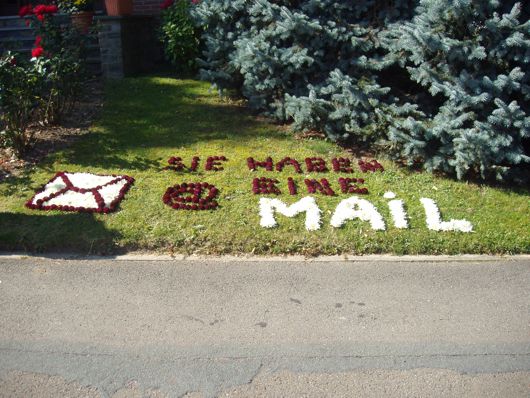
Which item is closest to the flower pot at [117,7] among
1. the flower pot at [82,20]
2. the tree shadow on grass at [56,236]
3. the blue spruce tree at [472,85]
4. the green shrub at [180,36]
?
the flower pot at [82,20]

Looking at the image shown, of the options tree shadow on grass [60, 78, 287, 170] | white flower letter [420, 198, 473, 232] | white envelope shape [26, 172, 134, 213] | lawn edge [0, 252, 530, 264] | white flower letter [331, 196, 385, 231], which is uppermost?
tree shadow on grass [60, 78, 287, 170]

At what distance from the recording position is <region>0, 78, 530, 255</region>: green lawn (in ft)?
18.4

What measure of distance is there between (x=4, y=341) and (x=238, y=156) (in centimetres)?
416

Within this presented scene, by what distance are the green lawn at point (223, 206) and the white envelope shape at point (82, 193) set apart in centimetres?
12

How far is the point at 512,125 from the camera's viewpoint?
21.5 ft

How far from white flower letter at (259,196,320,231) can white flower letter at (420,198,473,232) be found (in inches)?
47.7

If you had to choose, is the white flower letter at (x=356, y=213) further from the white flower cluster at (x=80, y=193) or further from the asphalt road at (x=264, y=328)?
the white flower cluster at (x=80, y=193)

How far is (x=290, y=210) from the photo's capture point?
6191 millimetres

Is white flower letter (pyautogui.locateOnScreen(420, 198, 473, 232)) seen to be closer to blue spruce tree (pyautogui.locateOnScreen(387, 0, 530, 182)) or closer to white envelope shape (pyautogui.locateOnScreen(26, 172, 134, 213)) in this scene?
blue spruce tree (pyautogui.locateOnScreen(387, 0, 530, 182))

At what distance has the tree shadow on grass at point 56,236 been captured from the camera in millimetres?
5492

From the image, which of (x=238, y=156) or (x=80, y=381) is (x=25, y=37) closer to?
(x=238, y=156)

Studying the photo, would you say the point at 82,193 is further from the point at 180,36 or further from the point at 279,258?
the point at 180,36

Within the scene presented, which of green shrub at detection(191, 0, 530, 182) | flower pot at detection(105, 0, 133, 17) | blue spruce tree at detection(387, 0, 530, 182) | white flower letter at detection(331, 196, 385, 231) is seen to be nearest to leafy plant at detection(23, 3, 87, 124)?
flower pot at detection(105, 0, 133, 17)

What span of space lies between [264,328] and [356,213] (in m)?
2.27
